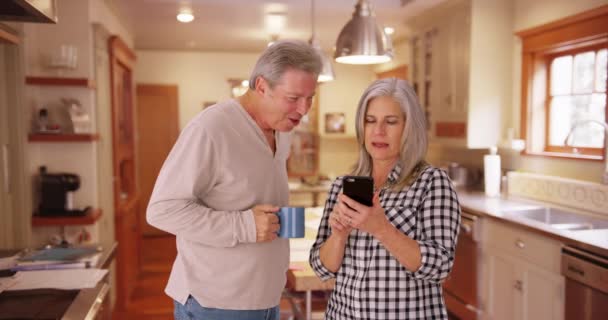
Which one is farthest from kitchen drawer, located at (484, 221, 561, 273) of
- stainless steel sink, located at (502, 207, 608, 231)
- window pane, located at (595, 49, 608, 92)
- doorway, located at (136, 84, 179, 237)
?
doorway, located at (136, 84, 179, 237)

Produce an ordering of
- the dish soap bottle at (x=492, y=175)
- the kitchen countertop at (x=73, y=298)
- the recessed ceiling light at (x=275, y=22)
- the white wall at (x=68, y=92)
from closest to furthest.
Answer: the kitchen countertop at (x=73, y=298) → the white wall at (x=68, y=92) → the dish soap bottle at (x=492, y=175) → the recessed ceiling light at (x=275, y=22)

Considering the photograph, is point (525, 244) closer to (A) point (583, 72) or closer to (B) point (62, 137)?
(A) point (583, 72)

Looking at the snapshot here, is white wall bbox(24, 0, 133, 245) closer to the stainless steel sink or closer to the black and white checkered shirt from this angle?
the black and white checkered shirt

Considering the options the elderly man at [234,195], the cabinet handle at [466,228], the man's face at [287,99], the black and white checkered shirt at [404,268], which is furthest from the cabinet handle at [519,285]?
the man's face at [287,99]

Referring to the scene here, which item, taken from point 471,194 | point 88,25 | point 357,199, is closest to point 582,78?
point 471,194

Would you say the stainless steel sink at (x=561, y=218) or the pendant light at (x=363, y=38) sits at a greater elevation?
the pendant light at (x=363, y=38)

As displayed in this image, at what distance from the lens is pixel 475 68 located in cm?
417

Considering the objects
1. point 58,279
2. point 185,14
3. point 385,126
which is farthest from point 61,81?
point 385,126

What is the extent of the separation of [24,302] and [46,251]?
65 cm

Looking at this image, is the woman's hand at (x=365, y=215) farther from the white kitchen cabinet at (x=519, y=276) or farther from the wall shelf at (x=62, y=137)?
the wall shelf at (x=62, y=137)

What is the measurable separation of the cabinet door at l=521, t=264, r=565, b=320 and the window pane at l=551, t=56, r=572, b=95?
1543mm

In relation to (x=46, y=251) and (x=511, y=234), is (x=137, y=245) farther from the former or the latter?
(x=511, y=234)

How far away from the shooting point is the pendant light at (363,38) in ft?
9.02

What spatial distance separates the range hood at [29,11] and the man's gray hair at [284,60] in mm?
664
